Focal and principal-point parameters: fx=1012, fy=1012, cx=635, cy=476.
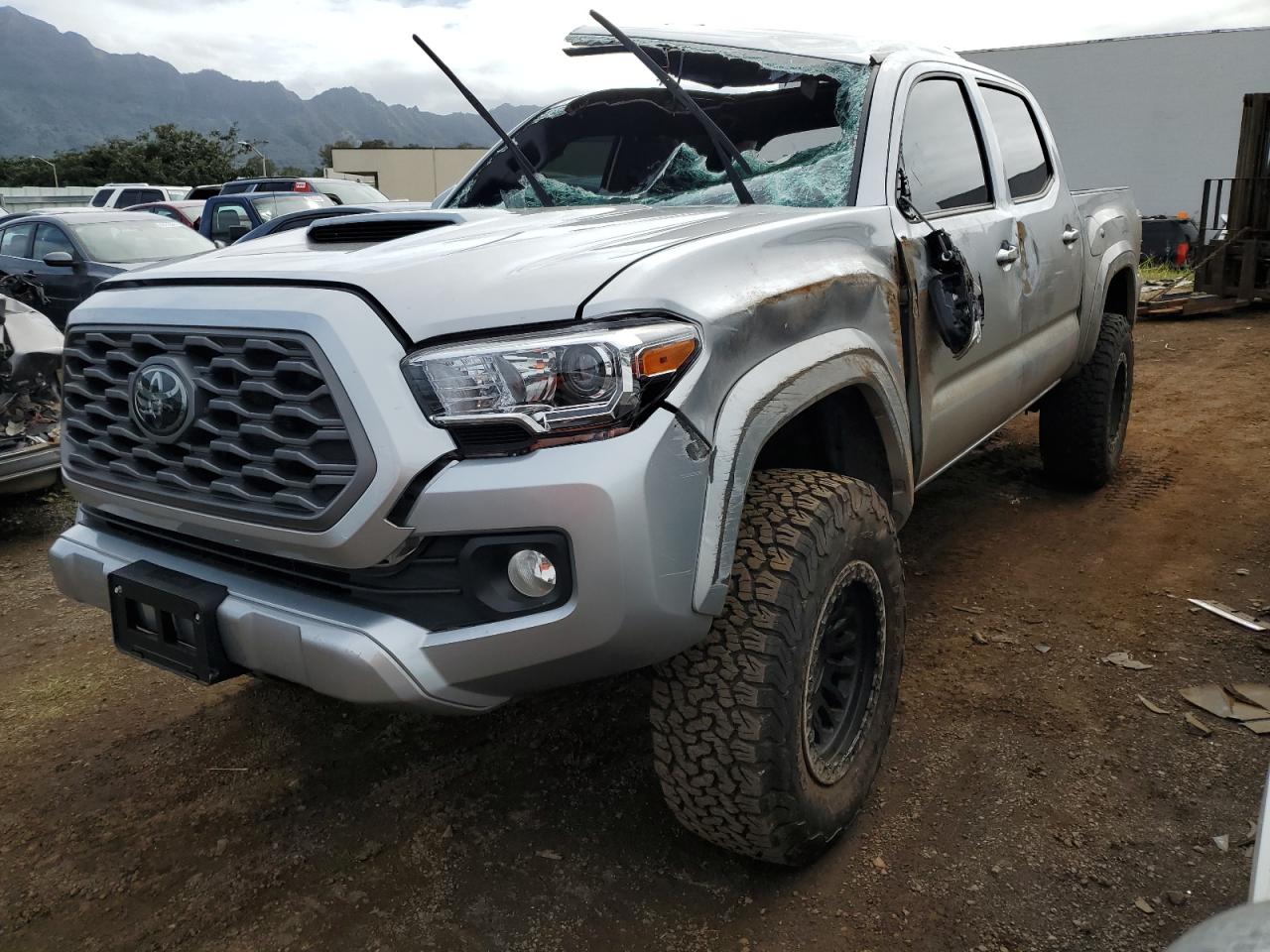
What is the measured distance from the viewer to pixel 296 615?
1850 millimetres

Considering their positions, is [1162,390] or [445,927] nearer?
[445,927]

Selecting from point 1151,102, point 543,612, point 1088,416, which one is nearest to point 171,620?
point 543,612

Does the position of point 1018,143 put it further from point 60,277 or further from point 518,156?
point 60,277

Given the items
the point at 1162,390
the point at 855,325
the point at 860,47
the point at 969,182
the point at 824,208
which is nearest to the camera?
the point at 855,325

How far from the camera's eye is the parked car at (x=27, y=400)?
4574 millimetres

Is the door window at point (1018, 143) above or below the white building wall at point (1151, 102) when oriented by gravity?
below

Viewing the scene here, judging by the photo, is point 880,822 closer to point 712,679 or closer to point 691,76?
point 712,679

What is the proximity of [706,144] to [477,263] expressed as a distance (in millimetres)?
1410

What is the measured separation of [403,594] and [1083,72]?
25.0 metres

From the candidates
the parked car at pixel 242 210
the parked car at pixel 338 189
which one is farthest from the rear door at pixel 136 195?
the parked car at pixel 242 210

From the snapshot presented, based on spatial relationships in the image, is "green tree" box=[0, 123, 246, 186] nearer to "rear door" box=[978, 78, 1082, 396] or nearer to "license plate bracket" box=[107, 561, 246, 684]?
"rear door" box=[978, 78, 1082, 396]

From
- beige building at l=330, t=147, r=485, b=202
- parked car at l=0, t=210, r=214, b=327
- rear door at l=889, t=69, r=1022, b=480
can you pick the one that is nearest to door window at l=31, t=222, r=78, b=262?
parked car at l=0, t=210, r=214, b=327

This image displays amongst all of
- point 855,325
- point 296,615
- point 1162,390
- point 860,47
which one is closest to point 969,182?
point 860,47

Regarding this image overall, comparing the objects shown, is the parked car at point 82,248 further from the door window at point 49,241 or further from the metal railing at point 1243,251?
the metal railing at point 1243,251
